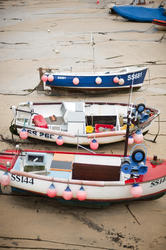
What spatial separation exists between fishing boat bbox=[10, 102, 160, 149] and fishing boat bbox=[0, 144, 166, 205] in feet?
4.74

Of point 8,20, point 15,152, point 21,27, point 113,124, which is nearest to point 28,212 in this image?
point 15,152

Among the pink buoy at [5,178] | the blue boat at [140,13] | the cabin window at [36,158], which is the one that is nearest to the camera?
the pink buoy at [5,178]

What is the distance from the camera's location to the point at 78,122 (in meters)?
9.33

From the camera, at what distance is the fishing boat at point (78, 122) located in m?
9.16

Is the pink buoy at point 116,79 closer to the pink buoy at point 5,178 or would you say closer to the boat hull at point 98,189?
the boat hull at point 98,189

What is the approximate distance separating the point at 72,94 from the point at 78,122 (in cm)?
429

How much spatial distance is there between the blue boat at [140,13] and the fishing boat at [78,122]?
16.2m

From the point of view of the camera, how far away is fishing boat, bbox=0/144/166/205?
6781 millimetres

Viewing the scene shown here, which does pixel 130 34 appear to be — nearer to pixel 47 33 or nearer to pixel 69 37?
pixel 69 37

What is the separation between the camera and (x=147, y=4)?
30297mm

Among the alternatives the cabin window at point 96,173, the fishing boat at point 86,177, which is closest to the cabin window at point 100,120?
the fishing boat at point 86,177

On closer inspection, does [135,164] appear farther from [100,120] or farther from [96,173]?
[100,120]

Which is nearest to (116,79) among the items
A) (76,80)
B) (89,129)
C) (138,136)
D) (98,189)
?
(76,80)

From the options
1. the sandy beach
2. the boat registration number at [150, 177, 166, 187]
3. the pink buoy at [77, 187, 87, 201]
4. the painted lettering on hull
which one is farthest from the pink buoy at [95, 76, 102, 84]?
the pink buoy at [77, 187, 87, 201]
